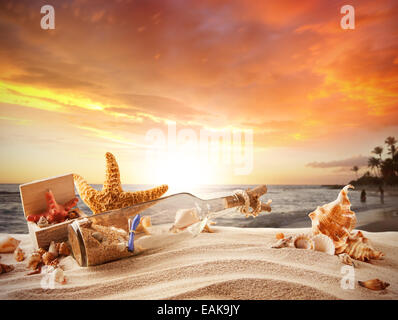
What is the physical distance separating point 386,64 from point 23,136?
198 centimetres

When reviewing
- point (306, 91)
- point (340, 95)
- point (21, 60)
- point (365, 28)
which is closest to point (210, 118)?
point (306, 91)

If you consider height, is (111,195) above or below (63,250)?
above

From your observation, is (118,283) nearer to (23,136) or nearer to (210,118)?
(210,118)

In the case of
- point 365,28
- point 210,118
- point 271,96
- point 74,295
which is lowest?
point 74,295

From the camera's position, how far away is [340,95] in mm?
1399

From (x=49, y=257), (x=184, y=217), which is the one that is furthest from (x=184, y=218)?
(x=49, y=257)

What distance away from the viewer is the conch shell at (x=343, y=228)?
90 centimetres

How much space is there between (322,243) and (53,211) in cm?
106

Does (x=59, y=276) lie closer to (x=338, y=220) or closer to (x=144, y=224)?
(x=144, y=224)

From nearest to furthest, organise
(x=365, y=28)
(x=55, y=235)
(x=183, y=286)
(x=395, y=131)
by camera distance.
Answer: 1. (x=183, y=286)
2. (x=55, y=235)
3. (x=365, y=28)
4. (x=395, y=131)

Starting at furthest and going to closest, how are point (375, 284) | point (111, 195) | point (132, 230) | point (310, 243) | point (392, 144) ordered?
1. point (392, 144)
2. point (111, 195)
3. point (310, 243)
4. point (132, 230)
5. point (375, 284)

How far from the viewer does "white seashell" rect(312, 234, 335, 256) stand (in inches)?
36.6

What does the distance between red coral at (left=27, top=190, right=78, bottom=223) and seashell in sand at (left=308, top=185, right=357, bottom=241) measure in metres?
1.02

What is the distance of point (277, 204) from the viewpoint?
1.63 m
